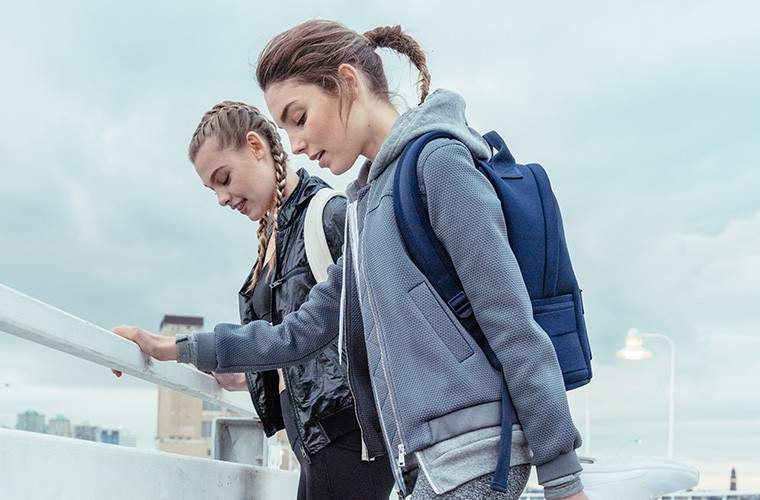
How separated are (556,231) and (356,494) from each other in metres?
1.09

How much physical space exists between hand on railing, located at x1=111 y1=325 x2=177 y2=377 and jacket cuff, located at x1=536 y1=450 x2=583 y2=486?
1072 mm

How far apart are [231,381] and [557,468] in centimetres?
192

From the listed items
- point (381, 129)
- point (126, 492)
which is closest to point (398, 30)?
point (381, 129)

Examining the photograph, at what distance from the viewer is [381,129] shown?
2121 mm

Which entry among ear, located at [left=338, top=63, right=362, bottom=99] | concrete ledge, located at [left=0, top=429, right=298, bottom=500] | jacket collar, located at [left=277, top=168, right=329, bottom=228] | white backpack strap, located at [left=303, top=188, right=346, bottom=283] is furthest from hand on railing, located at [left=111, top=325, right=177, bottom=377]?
ear, located at [left=338, top=63, right=362, bottom=99]

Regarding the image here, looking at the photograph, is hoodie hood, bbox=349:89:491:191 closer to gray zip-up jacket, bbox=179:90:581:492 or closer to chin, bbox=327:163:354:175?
gray zip-up jacket, bbox=179:90:581:492

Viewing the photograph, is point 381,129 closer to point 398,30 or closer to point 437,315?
point 398,30

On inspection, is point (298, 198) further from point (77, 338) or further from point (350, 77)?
point (77, 338)

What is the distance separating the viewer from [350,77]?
2.14 metres

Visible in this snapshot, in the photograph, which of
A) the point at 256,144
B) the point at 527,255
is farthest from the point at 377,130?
the point at 256,144

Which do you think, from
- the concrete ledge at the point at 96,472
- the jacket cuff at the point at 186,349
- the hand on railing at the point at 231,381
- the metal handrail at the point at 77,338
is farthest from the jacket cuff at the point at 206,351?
the hand on railing at the point at 231,381

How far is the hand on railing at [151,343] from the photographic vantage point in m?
2.43

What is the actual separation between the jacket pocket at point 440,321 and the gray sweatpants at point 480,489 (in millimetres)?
210

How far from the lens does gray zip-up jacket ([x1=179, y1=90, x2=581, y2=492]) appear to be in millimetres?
1695
